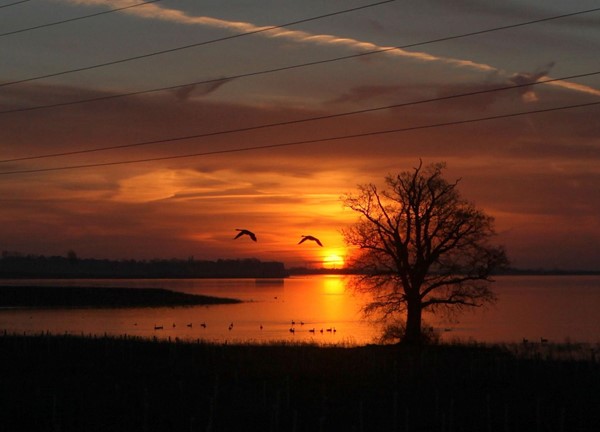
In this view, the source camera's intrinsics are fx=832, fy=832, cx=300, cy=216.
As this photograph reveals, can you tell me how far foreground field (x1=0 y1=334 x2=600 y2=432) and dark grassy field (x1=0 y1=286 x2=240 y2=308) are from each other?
101 metres

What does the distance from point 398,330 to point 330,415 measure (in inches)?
1368

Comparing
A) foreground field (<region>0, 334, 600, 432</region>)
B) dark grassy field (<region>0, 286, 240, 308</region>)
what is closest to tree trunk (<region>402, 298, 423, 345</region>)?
foreground field (<region>0, 334, 600, 432</region>)

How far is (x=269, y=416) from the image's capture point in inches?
985

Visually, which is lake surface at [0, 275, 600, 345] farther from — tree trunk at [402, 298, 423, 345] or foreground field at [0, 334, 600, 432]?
foreground field at [0, 334, 600, 432]

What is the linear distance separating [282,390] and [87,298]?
129 meters

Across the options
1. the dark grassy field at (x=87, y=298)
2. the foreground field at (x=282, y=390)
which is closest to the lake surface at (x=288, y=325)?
the dark grassy field at (x=87, y=298)

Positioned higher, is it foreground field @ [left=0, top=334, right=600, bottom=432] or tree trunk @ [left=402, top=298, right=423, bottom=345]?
tree trunk @ [left=402, top=298, right=423, bottom=345]

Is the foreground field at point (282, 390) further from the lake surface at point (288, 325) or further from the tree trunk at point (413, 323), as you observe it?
the lake surface at point (288, 325)

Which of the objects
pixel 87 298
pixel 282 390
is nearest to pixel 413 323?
pixel 282 390

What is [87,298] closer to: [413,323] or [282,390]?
[413,323]

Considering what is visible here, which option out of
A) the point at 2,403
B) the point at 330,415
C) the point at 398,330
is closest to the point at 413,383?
the point at 330,415

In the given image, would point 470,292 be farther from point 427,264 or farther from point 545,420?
point 545,420

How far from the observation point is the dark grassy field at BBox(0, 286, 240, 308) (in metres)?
144

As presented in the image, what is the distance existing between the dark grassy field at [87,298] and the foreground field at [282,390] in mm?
100546
